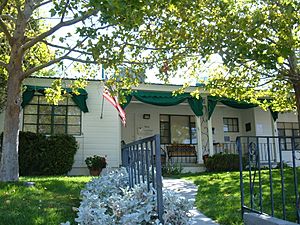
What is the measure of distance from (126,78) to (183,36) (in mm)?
2493

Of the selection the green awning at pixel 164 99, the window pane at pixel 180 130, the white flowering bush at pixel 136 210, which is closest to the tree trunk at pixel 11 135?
the white flowering bush at pixel 136 210

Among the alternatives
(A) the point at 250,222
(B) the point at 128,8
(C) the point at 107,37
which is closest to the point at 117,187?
(A) the point at 250,222

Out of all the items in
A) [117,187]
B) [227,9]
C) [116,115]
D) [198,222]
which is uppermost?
[227,9]

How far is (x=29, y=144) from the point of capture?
1215cm

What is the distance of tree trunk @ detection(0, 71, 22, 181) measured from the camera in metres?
8.12

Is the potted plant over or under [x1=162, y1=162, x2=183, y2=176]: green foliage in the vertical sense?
over

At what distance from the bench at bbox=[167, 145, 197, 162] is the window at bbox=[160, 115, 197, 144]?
69 cm

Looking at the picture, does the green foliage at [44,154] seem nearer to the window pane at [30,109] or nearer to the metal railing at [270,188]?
the window pane at [30,109]

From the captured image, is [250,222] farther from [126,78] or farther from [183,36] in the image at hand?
[126,78]

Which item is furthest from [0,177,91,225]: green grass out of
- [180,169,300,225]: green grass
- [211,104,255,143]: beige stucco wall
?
[211,104,255,143]: beige stucco wall

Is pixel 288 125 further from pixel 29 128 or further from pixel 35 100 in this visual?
pixel 29 128

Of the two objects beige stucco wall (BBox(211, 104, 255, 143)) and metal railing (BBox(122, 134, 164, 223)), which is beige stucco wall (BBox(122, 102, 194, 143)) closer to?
beige stucco wall (BBox(211, 104, 255, 143))

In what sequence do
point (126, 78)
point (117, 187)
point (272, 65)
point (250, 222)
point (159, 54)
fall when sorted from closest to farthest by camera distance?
point (250, 222) → point (117, 187) → point (272, 65) → point (159, 54) → point (126, 78)

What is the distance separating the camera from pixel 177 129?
17.4m
